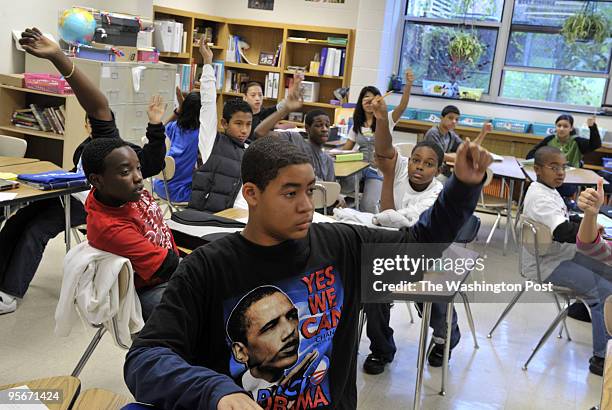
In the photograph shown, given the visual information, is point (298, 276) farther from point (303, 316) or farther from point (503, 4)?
point (503, 4)

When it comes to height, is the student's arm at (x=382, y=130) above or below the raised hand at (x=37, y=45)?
below

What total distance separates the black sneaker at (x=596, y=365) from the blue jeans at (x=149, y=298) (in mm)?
2307

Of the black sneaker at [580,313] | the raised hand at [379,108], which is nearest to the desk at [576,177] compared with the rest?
the black sneaker at [580,313]

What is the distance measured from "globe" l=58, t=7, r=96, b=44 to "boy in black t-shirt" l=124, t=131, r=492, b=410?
4.84 metres

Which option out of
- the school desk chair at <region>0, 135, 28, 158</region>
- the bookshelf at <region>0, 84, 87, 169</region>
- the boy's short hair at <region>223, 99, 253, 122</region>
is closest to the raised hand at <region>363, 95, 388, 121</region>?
the boy's short hair at <region>223, 99, 253, 122</region>

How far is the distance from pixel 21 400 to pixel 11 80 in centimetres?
478

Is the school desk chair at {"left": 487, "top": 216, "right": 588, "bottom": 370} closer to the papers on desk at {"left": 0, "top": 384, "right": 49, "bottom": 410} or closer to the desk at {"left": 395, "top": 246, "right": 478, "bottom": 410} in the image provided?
the desk at {"left": 395, "top": 246, "right": 478, "bottom": 410}

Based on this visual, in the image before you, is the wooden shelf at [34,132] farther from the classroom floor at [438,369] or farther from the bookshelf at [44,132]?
the classroom floor at [438,369]

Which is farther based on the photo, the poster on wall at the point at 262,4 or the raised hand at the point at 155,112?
the poster on wall at the point at 262,4

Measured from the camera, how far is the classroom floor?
3.04m

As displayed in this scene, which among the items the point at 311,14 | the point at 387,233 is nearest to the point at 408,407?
the point at 387,233

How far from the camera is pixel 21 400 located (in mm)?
1450

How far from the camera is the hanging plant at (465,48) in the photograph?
316 inches

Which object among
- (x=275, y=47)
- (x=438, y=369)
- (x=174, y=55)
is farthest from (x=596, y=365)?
(x=275, y=47)
